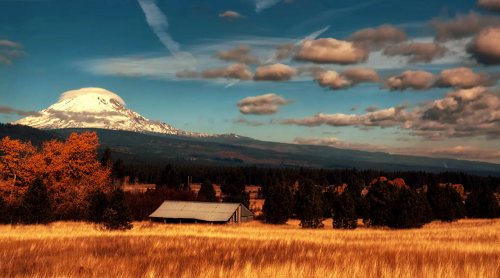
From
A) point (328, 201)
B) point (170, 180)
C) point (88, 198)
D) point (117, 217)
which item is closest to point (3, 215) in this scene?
point (117, 217)

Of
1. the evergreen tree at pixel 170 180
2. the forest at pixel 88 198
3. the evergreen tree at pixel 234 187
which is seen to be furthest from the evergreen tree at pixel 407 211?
the evergreen tree at pixel 170 180

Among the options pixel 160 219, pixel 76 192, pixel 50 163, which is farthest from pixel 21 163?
pixel 160 219

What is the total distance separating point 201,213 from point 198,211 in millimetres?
867

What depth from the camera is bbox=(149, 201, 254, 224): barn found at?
2356 inches

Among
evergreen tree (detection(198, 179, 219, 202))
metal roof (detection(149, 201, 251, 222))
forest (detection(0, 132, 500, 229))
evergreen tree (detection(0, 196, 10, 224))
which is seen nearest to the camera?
forest (detection(0, 132, 500, 229))

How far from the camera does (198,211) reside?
2441 inches

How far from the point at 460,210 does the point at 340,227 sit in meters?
28.1

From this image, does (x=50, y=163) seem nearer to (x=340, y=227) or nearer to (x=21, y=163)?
(x=21, y=163)

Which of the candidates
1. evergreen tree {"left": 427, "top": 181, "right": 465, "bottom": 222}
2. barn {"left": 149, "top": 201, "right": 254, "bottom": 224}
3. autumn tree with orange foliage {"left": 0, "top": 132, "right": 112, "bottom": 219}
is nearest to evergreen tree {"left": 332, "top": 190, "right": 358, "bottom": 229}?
barn {"left": 149, "top": 201, "right": 254, "bottom": 224}

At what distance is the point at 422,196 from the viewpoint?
5881 cm

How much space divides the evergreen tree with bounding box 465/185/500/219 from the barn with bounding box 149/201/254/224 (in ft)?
137

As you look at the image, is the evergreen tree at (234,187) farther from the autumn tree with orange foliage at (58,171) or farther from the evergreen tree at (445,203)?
the evergreen tree at (445,203)

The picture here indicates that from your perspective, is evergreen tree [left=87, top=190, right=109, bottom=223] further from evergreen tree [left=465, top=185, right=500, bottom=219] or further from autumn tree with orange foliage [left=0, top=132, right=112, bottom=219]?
evergreen tree [left=465, top=185, right=500, bottom=219]

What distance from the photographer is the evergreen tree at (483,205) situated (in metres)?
69.3
